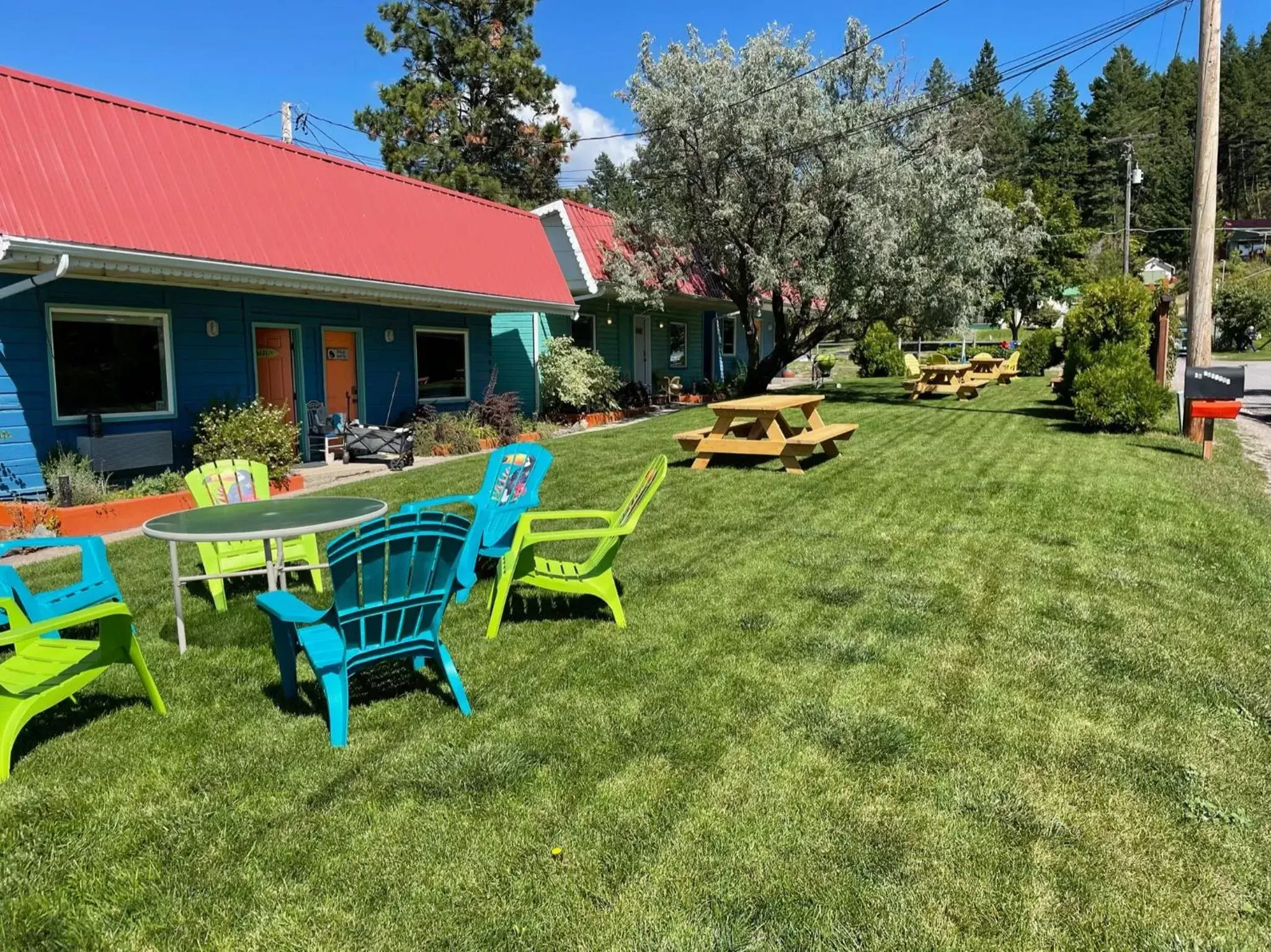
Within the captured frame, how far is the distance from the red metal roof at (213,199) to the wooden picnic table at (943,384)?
9.59m

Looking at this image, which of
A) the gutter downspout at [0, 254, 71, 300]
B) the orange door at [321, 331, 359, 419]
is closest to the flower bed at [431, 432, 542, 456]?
the orange door at [321, 331, 359, 419]

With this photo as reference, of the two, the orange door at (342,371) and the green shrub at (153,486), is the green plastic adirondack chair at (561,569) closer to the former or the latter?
the green shrub at (153,486)

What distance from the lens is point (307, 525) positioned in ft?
13.5

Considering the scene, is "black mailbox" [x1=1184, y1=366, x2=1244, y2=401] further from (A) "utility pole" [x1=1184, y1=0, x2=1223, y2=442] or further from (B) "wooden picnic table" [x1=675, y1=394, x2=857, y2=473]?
(B) "wooden picnic table" [x1=675, y1=394, x2=857, y2=473]

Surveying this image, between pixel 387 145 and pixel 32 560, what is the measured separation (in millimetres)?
26000


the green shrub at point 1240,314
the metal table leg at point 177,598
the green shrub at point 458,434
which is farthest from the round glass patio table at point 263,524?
the green shrub at point 1240,314

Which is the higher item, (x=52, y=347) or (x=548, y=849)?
(x=52, y=347)

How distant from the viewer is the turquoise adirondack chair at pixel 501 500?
499 cm

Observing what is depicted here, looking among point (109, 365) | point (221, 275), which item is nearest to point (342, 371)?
point (221, 275)

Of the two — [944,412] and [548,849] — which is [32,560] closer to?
[548,849]

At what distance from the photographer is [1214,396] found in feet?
30.3

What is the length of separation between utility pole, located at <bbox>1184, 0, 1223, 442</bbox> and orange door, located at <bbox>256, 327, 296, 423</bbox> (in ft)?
38.5

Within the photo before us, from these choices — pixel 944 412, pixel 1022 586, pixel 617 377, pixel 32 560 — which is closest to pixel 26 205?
pixel 32 560

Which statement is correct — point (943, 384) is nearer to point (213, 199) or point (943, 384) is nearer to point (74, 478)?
point (213, 199)
